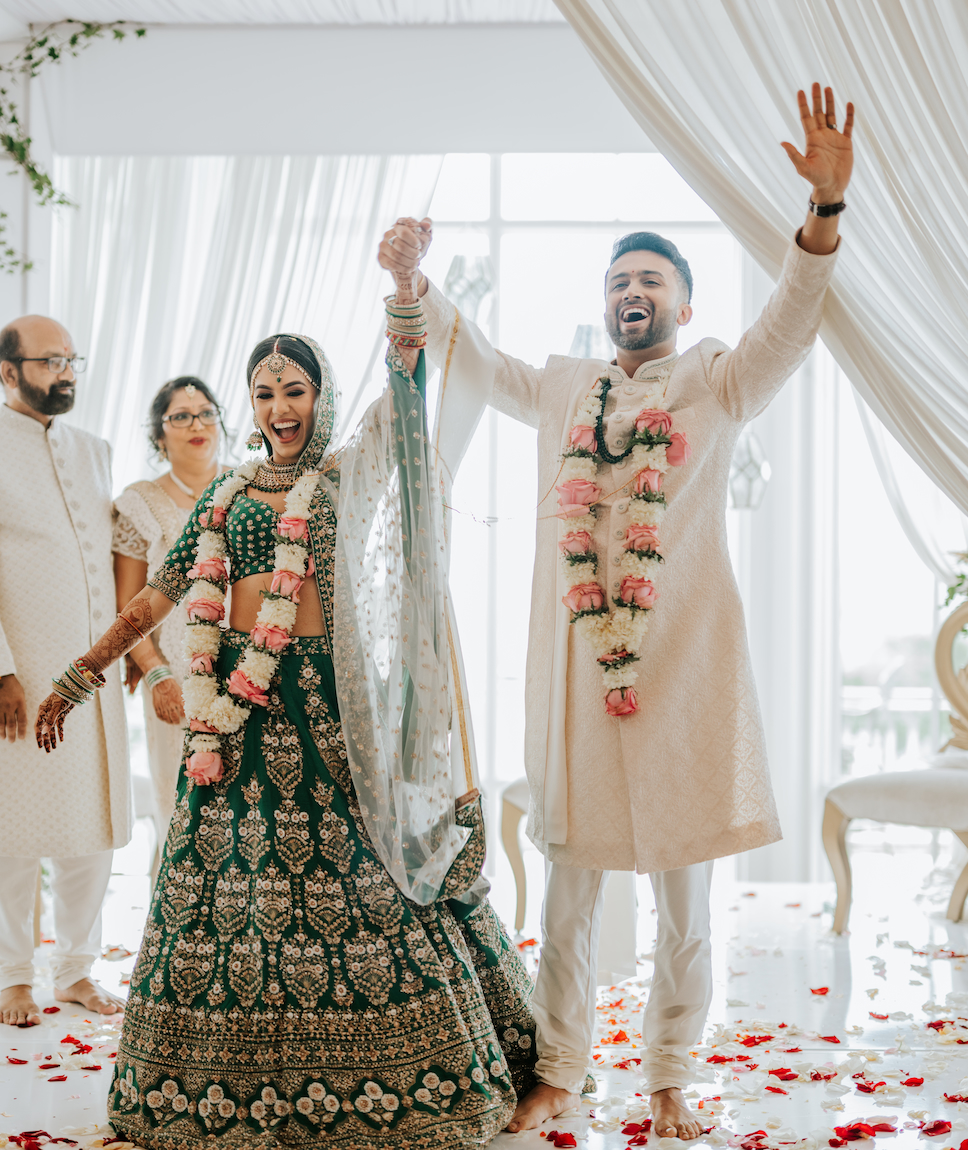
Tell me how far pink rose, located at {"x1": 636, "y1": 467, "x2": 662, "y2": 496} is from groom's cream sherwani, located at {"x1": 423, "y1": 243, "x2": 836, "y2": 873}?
66mm

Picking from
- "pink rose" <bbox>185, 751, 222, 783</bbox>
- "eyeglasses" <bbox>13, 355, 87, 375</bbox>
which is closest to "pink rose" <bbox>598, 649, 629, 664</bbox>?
"pink rose" <bbox>185, 751, 222, 783</bbox>

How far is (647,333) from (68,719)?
202 cm

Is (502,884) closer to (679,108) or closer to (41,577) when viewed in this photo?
(41,577)

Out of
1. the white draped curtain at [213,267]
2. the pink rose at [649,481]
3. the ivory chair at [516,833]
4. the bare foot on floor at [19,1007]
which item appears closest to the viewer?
the pink rose at [649,481]

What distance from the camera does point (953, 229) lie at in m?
2.04

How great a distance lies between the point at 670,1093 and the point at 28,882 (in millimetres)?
1995

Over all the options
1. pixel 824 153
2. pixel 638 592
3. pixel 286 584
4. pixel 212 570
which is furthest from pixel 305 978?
pixel 824 153

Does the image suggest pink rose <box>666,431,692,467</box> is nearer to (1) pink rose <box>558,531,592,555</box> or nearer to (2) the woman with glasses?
(1) pink rose <box>558,531,592,555</box>

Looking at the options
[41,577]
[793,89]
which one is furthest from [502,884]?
[793,89]

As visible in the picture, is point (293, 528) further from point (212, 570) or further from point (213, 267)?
point (213, 267)

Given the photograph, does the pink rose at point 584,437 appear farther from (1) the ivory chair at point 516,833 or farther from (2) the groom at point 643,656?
(1) the ivory chair at point 516,833

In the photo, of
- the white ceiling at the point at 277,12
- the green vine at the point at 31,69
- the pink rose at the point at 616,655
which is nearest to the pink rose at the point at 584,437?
the pink rose at the point at 616,655

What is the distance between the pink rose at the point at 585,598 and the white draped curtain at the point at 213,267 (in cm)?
304

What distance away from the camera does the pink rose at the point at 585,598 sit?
229cm
